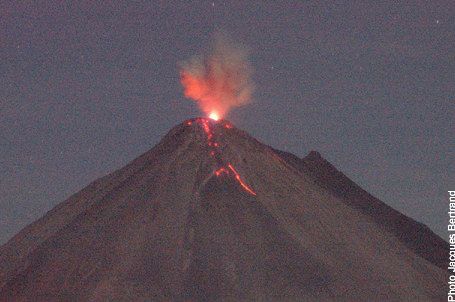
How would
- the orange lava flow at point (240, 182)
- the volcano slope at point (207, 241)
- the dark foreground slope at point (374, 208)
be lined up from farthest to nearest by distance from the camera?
1. the dark foreground slope at point (374, 208)
2. the orange lava flow at point (240, 182)
3. the volcano slope at point (207, 241)

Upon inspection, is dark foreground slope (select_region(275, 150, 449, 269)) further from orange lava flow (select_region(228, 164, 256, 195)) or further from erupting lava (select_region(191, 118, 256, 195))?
orange lava flow (select_region(228, 164, 256, 195))

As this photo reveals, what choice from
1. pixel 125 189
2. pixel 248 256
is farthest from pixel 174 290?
pixel 125 189

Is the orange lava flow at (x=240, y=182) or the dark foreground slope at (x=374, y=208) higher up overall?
the dark foreground slope at (x=374, y=208)

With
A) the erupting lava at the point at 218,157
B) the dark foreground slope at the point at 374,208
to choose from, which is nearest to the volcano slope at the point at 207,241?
the erupting lava at the point at 218,157

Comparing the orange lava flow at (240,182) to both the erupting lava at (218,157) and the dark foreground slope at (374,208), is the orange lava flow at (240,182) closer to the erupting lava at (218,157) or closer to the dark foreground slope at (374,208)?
the erupting lava at (218,157)

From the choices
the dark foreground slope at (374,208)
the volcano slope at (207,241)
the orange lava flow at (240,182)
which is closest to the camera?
the volcano slope at (207,241)

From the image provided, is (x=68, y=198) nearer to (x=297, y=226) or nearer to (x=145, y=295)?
(x=297, y=226)

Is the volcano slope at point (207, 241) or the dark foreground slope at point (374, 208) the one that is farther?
the dark foreground slope at point (374, 208)

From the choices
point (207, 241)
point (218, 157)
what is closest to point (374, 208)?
point (218, 157)

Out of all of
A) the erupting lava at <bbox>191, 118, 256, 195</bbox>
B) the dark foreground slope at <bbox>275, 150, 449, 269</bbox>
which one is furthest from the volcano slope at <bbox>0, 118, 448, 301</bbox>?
the dark foreground slope at <bbox>275, 150, 449, 269</bbox>
